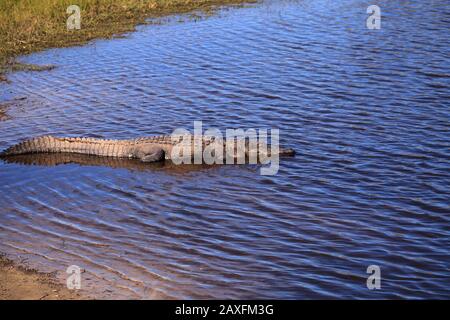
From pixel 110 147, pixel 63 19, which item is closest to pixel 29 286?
pixel 110 147

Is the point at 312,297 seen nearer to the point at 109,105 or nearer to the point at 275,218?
the point at 275,218

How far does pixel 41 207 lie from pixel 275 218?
299 centimetres

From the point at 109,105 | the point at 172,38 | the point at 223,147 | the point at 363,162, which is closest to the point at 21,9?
the point at 172,38

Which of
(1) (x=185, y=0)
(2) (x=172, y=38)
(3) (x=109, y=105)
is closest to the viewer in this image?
(3) (x=109, y=105)

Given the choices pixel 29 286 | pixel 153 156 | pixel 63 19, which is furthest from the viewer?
pixel 63 19

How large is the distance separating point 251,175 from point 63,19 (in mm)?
11910

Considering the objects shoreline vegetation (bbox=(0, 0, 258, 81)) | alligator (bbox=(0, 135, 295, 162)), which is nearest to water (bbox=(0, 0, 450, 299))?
alligator (bbox=(0, 135, 295, 162))

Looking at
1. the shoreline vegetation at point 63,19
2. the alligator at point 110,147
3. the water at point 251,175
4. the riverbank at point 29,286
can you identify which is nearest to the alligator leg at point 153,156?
the alligator at point 110,147

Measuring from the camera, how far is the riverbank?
21.5 ft

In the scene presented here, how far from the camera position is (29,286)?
6789 mm

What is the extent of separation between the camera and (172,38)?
18.1 meters

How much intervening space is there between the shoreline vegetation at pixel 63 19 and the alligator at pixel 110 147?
217 inches

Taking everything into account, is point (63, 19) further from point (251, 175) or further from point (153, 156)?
point (251, 175)
